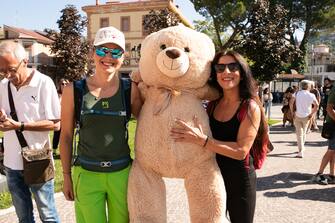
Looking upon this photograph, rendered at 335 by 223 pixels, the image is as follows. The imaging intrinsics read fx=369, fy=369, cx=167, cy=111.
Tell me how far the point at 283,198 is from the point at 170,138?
3350 mm

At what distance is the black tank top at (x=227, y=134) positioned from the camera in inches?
105

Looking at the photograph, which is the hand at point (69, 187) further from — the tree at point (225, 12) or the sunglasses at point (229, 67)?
the tree at point (225, 12)

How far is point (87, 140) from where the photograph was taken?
255 cm

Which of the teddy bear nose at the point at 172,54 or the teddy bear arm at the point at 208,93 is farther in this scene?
the teddy bear arm at the point at 208,93

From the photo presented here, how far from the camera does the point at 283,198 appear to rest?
533 cm

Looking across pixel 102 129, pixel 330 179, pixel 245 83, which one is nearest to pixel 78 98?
pixel 102 129

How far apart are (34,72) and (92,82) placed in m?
0.65

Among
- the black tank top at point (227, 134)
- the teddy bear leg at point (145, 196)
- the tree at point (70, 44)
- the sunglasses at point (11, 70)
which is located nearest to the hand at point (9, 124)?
the sunglasses at point (11, 70)

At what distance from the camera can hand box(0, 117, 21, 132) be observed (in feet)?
8.85

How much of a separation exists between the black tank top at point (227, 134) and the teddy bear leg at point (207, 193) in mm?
88

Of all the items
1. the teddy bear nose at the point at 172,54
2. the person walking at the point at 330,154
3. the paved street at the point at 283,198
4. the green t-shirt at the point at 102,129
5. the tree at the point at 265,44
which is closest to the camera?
the green t-shirt at the point at 102,129

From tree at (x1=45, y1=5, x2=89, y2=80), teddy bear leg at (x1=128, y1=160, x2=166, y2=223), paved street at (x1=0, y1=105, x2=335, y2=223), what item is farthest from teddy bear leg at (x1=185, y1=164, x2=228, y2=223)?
tree at (x1=45, y1=5, x2=89, y2=80)

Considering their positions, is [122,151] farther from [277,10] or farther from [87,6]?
[87,6]

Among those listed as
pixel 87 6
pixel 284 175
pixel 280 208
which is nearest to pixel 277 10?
pixel 284 175
